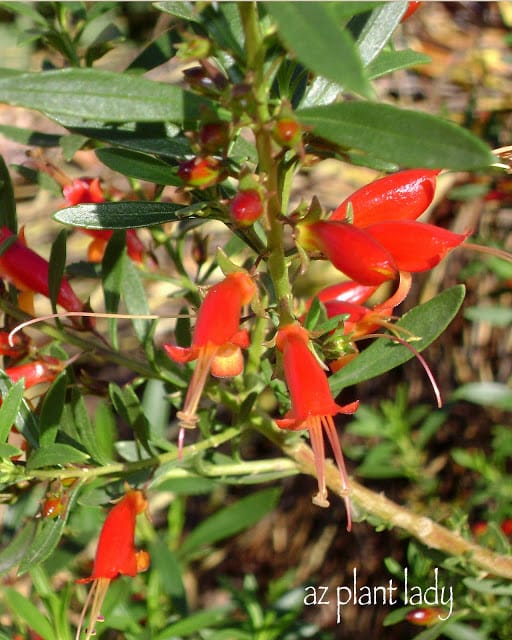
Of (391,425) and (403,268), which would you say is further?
(391,425)

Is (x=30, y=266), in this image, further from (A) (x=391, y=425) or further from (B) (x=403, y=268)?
(A) (x=391, y=425)

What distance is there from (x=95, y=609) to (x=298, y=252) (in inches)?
21.3

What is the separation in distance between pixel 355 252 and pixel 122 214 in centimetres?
28

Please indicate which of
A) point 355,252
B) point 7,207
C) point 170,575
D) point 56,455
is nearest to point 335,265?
point 355,252

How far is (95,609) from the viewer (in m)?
0.94

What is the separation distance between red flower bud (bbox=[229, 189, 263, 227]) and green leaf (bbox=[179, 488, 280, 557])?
Result: 3.27 feet

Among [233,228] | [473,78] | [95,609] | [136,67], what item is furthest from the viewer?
[473,78]

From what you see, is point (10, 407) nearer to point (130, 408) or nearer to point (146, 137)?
point (130, 408)

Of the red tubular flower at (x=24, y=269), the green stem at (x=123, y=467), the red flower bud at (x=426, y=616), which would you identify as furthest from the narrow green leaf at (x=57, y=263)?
the red flower bud at (x=426, y=616)

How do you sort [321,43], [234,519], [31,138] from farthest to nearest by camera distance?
[234,519] < [31,138] < [321,43]

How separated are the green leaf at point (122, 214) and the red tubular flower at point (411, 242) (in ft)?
0.73

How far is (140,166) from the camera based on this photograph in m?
0.81

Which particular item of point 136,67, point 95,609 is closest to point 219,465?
point 95,609

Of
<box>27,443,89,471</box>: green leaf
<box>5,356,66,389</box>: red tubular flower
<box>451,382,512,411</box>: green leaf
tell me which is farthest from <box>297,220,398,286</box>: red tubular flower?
<box>451,382,512,411</box>: green leaf
